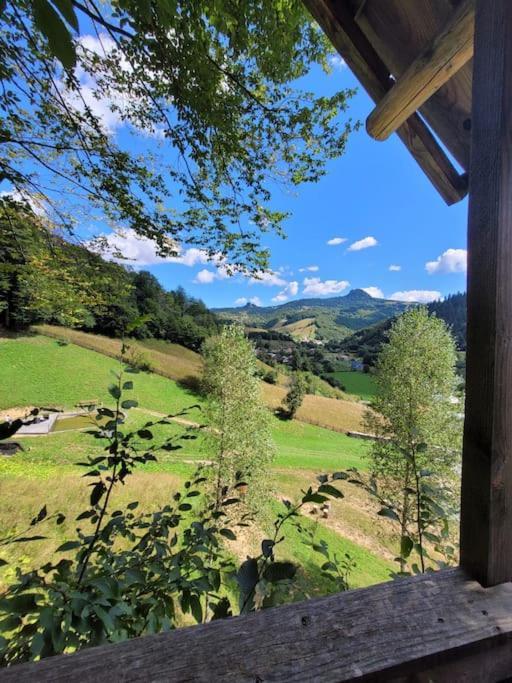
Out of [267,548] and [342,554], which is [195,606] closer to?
[267,548]

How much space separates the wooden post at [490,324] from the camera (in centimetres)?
59

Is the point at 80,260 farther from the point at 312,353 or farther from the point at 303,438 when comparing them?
the point at 312,353

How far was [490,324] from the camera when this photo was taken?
23.6 inches

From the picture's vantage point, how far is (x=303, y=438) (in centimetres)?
2041

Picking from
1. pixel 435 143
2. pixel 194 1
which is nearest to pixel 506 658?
pixel 435 143

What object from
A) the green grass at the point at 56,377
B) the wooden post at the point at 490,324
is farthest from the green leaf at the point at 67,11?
the green grass at the point at 56,377

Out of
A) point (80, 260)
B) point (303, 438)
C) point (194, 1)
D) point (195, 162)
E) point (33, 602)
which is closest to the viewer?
point (33, 602)

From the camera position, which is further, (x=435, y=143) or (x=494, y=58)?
(x=435, y=143)

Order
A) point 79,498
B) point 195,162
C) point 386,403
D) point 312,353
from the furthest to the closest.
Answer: point 312,353 < point 386,403 < point 79,498 < point 195,162

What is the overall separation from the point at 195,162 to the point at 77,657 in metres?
3.59

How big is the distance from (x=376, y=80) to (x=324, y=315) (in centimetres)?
9419

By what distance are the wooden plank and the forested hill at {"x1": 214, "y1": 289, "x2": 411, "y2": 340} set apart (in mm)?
64892

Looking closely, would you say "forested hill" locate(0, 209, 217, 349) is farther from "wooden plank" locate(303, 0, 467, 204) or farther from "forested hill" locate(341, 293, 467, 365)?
"forested hill" locate(341, 293, 467, 365)

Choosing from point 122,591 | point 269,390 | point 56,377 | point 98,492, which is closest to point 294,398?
point 269,390
